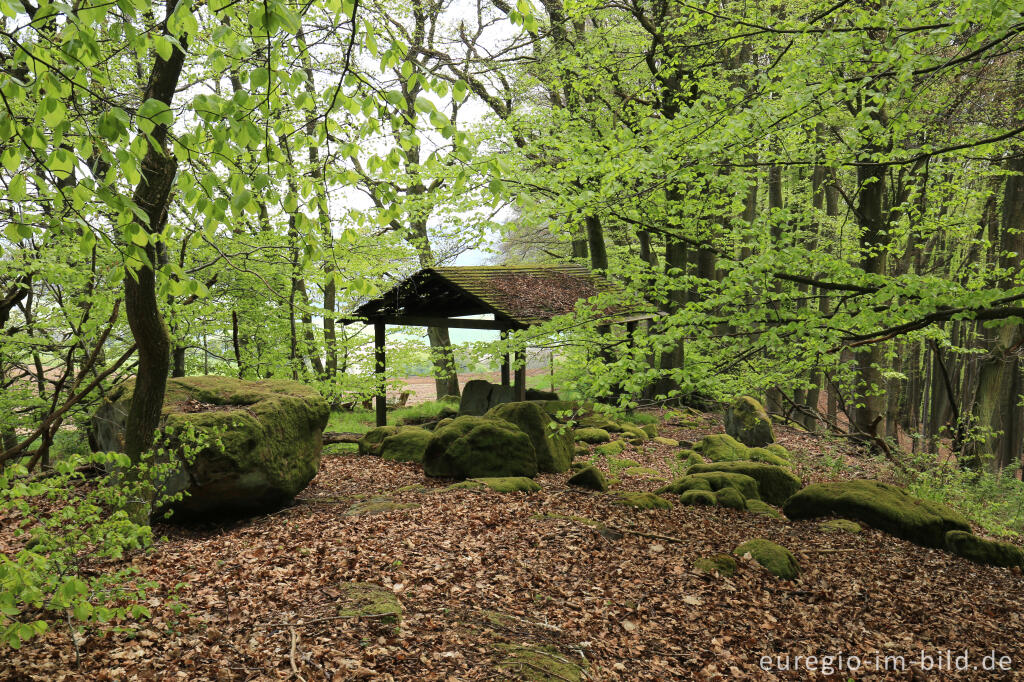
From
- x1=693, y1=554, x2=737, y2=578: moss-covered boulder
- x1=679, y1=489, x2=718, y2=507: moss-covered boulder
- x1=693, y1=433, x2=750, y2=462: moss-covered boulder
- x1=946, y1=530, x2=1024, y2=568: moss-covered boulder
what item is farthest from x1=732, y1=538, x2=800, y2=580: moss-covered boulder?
x1=693, y1=433, x2=750, y2=462: moss-covered boulder

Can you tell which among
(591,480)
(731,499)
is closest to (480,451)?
(591,480)

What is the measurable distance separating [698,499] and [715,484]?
2.67 feet

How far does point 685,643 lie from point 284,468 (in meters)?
5.16

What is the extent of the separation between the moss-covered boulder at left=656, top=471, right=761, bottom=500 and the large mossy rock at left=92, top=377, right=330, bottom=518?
508 centimetres

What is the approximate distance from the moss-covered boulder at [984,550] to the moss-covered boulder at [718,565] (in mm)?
3190

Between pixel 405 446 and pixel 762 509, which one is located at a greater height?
pixel 405 446

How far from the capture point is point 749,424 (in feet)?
45.7

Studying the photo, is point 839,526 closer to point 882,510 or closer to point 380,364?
point 882,510

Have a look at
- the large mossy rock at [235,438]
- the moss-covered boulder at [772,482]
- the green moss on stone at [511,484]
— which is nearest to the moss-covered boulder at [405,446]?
the large mossy rock at [235,438]

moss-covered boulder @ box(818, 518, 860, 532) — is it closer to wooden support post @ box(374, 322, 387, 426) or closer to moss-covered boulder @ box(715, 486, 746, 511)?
moss-covered boulder @ box(715, 486, 746, 511)

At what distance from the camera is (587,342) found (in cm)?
739

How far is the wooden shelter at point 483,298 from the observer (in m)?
12.2

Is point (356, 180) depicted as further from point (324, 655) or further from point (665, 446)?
point (665, 446)

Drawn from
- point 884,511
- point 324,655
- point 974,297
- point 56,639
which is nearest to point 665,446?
point 884,511
